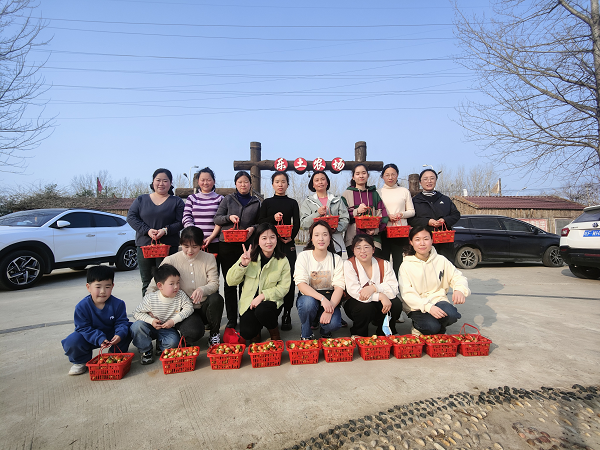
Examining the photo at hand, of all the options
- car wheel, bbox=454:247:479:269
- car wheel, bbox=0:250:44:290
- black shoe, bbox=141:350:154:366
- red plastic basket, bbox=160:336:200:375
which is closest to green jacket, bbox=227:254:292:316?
red plastic basket, bbox=160:336:200:375

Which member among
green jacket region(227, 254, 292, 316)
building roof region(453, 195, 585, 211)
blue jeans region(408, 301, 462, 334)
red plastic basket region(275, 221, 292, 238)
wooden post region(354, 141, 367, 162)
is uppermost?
wooden post region(354, 141, 367, 162)

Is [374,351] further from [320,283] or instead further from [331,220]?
[331,220]

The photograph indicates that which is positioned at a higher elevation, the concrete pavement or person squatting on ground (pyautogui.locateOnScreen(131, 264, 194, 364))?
person squatting on ground (pyautogui.locateOnScreen(131, 264, 194, 364))

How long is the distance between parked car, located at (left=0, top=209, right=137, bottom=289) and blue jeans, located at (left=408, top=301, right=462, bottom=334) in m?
Result: 7.12

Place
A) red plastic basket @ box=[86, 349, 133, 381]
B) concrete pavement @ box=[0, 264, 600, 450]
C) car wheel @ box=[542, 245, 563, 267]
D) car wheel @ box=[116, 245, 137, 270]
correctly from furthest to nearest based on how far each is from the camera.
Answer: car wheel @ box=[542, 245, 563, 267] → car wheel @ box=[116, 245, 137, 270] → red plastic basket @ box=[86, 349, 133, 381] → concrete pavement @ box=[0, 264, 600, 450]

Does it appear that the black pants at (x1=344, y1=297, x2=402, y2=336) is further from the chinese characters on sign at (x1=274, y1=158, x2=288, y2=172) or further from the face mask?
the chinese characters on sign at (x1=274, y1=158, x2=288, y2=172)

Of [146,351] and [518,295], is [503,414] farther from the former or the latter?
[518,295]

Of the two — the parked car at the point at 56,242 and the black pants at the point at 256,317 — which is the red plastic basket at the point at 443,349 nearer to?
the black pants at the point at 256,317

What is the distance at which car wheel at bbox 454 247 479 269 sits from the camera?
865 cm

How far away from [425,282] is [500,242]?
21.8 feet

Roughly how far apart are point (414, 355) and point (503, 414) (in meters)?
0.91

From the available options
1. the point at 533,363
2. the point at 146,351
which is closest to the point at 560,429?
the point at 533,363

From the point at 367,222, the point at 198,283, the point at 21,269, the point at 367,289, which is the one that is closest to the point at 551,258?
the point at 367,222

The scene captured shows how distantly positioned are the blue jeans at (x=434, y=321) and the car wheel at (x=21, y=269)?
710cm
